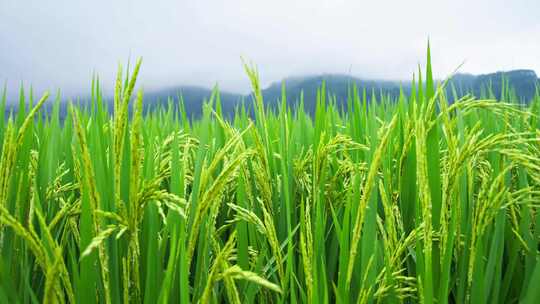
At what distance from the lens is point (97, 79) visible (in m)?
1.45

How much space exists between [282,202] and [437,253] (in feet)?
1.56

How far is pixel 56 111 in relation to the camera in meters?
1.95

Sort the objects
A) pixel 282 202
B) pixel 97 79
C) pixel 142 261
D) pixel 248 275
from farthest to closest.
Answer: pixel 97 79
pixel 282 202
pixel 142 261
pixel 248 275

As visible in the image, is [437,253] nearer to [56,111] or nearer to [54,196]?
[54,196]

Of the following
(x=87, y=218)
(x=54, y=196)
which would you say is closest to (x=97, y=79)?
(x=54, y=196)

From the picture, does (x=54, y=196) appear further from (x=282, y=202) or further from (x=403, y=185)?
(x=403, y=185)

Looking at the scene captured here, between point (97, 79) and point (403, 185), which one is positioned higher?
point (97, 79)

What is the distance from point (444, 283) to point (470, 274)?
96 millimetres

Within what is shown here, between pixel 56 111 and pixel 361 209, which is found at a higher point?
pixel 56 111

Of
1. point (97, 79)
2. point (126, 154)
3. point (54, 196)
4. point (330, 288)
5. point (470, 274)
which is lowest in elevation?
point (330, 288)

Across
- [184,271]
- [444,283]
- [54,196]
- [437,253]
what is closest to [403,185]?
[437,253]

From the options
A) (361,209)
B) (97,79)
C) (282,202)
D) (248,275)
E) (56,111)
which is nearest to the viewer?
(248,275)

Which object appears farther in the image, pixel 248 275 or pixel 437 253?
pixel 437 253

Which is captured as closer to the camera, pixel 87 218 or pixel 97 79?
pixel 87 218
